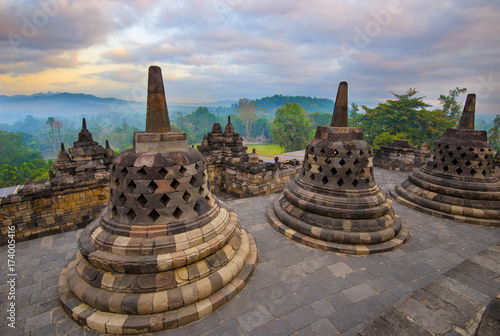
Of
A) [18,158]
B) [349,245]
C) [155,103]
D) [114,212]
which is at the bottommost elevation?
[18,158]

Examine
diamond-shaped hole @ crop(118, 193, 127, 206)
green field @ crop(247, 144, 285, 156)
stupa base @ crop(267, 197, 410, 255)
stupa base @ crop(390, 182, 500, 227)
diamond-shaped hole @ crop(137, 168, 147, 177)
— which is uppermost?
diamond-shaped hole @ crop(137, 168, 147, 177)

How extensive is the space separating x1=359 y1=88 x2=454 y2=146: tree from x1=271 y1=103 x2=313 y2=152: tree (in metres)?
13.3

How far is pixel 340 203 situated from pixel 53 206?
27.6 feet

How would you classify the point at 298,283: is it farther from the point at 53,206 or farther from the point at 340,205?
the point at 53,206

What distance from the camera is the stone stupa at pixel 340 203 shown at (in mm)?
5160

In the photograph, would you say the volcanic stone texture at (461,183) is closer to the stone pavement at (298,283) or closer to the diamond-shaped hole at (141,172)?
the stone pavement at (298,283)

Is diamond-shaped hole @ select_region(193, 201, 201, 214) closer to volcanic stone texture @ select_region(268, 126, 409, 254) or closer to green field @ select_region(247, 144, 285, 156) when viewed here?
volcanic stone texture @ select_region(268, 126, 409, 254)

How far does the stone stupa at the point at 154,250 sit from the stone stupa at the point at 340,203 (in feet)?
6.56

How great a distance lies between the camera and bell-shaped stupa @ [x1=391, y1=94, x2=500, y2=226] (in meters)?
6.57

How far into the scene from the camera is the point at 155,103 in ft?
13.1

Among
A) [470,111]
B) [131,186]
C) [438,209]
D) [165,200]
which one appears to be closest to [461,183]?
[438,209]

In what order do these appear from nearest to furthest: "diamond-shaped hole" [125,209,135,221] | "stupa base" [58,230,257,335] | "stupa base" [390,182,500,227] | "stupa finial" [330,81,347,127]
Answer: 1. "stupa base" [58,230,257,335]
2. "diamond-shaped hole" [125,209,135,221]
3. "stupa finial" [330,81,347,127]
4. "stupa base" [390,182,500,227]

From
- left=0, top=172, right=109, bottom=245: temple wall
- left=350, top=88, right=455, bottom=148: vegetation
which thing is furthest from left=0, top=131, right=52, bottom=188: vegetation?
left=350, top=88, right=455, bottom=148: vegetation

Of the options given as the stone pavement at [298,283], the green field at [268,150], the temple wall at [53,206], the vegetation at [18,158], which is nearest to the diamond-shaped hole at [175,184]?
the stone pavement at [298,283]
